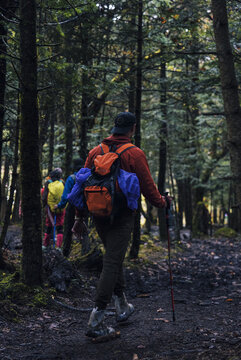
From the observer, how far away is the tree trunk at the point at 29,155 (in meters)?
5.63

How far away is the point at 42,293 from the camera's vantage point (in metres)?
5.58

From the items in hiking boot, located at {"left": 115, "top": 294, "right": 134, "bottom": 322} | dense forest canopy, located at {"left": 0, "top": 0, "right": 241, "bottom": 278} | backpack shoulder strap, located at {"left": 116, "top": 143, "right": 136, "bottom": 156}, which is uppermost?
dense forest canopy, located at {"left": 0, "top": 0, "right": 241, "bottom": 278}

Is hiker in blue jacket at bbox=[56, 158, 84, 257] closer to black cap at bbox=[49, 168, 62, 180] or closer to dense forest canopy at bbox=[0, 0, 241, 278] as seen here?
dense forest canopy at bbox=[0, 0, 241, 278]

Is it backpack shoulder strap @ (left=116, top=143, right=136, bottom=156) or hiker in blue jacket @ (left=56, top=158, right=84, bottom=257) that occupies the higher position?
backpack shoulder strap @ (left=116, top=143, right=136, bottom=156)

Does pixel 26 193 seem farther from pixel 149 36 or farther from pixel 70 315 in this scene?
pixel 149 36

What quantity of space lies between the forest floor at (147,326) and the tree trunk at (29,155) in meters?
0.82

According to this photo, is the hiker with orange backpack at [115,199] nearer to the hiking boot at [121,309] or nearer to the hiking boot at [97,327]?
the hiking boot at [97,327]

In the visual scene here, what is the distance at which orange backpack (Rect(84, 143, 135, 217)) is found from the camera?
13.4 ft

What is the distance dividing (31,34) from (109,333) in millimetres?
4763

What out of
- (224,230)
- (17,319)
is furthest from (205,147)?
(17,319)

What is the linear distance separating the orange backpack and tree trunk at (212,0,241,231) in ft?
4.99

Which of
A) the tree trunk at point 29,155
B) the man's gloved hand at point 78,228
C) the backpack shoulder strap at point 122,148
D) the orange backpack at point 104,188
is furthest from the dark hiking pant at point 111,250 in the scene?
the tree trunk at point 29,155

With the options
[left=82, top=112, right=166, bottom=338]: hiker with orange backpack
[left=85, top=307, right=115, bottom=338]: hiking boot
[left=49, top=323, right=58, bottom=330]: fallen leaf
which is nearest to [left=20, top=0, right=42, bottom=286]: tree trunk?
[left=49, top=323, right=58, bottom=330]: fallen leaf

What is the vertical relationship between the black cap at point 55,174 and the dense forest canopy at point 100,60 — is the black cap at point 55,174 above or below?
below
